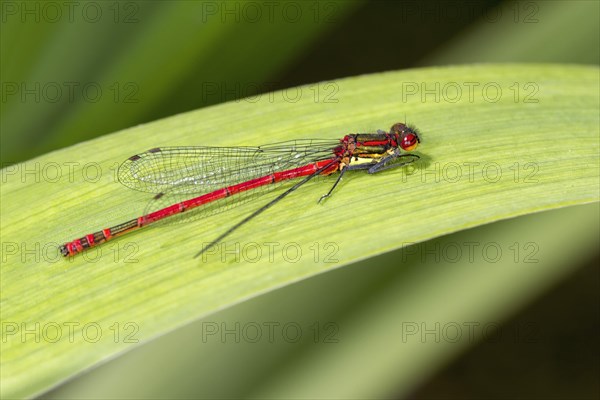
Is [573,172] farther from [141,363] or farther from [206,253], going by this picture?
[141,363]

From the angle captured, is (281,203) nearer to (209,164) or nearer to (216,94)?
(209,164)

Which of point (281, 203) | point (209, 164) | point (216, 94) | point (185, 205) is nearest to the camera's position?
point (281, 203)

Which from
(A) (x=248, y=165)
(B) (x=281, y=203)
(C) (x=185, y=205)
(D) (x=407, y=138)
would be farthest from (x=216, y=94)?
→ (D) (x=407, y=138)

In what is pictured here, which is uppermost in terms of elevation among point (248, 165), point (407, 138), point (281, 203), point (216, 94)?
point (216, 94)

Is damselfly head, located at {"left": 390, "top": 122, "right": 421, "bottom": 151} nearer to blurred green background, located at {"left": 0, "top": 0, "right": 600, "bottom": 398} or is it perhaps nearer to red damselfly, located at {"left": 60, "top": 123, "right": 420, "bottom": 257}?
red damselfly, located at {"left": 60, "top": 123, "right": 420, "bottom": 257}

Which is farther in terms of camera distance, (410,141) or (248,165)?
(248,165)
